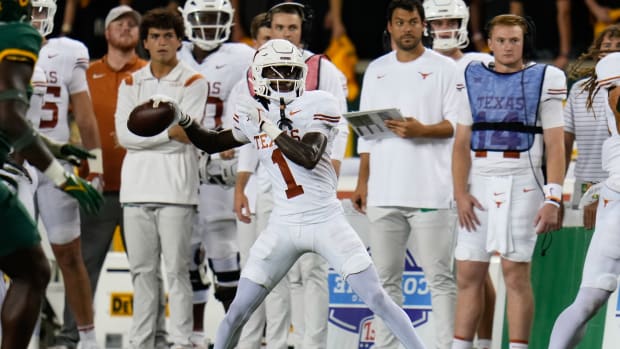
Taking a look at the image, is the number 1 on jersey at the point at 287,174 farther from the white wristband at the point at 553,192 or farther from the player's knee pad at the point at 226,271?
the player's knee pad at the point at 226,271

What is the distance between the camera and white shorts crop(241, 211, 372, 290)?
6.31 m

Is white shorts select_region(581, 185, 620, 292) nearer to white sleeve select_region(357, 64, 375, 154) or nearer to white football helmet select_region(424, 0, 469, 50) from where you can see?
white sleeve select_region(357, 64, 375, 154)

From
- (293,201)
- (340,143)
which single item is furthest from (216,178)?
(293,201)

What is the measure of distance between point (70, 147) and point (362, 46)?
6995 mm

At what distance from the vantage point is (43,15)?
309 inches

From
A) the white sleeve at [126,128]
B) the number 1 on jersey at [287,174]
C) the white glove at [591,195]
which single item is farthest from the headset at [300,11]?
the white glove at [591,195]

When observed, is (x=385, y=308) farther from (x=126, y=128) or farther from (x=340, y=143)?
(x=126, y=128)

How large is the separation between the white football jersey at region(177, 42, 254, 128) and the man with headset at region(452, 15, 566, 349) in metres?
1.64

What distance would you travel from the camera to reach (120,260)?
891cm

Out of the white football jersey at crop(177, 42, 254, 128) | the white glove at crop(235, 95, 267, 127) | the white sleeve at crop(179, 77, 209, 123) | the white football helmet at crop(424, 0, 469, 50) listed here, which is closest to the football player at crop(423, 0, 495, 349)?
the white football helmet at crop(424, 0, 469, 50)

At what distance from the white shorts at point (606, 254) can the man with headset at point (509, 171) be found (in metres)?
0.58

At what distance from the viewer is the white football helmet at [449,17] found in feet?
26.5

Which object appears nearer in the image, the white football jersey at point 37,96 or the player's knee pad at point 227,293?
the white football jersey at point 37,96

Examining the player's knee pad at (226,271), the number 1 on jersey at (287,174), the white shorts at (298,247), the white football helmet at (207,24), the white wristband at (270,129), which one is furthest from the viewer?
the white football helmet at (207,24)
